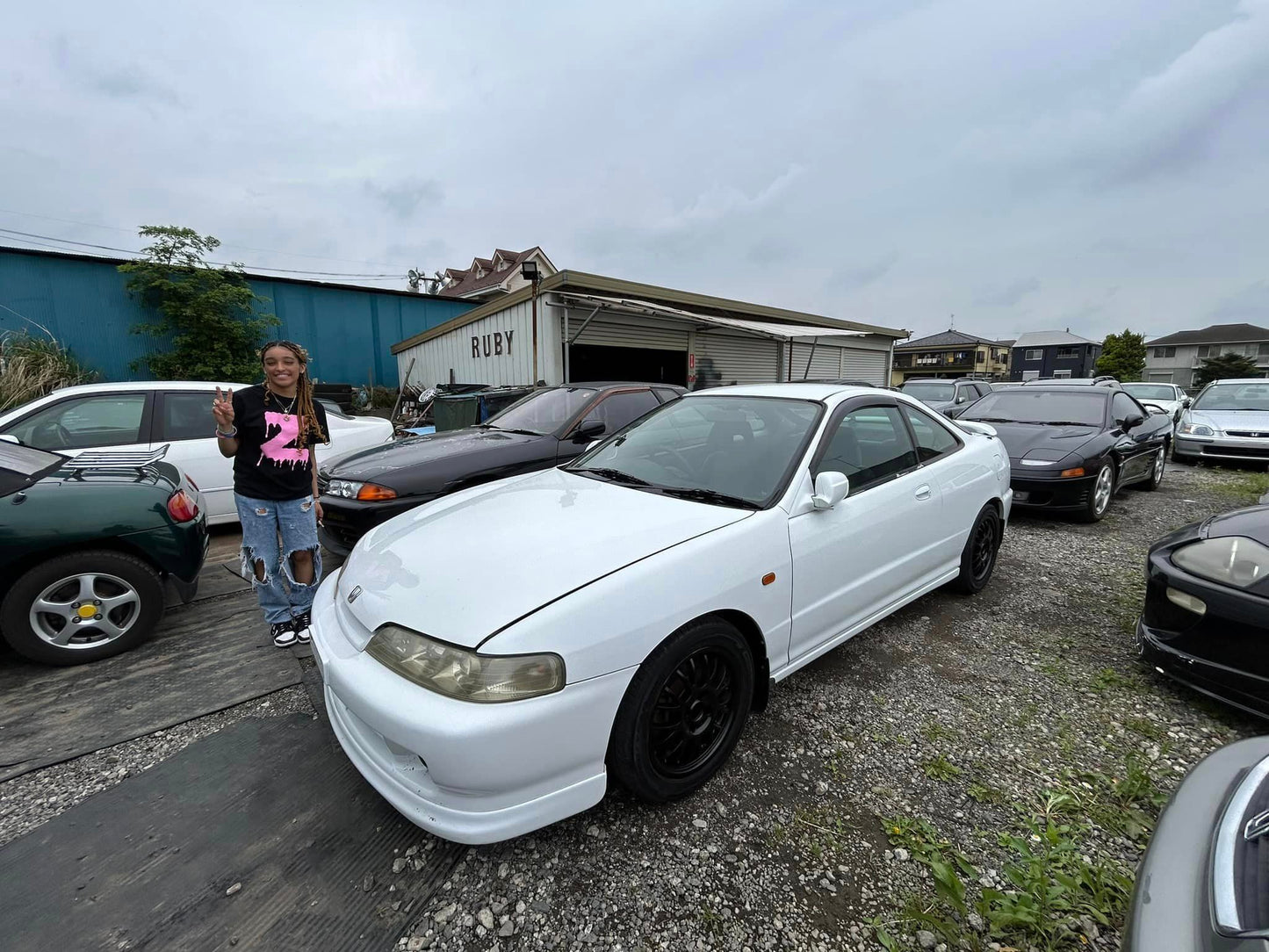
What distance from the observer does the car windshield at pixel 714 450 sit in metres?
2.32

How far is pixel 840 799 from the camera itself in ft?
6.35

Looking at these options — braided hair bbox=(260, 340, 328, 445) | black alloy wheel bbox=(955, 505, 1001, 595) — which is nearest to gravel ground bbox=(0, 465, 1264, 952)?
black alloy wheel bbox=(955, 505, 1001, 595)

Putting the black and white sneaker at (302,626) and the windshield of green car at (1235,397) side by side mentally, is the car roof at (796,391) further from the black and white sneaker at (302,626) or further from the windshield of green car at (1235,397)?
the windshield of green car at (1235,397)

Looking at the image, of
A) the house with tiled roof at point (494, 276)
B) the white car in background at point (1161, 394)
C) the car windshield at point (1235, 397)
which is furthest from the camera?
the house with tiled roof at point (494, 276)

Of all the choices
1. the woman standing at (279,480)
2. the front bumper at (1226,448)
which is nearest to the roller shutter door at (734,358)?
the front bumper at (1226,448)

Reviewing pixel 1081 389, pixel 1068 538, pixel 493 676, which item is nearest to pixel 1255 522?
pixel 1068 538

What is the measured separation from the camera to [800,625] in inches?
87.6

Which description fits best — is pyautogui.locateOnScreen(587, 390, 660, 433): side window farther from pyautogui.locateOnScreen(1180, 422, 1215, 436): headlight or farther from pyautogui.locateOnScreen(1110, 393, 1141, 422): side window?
pyautogui.locateOnScreen(1180, 422, 1215, 436): headlight

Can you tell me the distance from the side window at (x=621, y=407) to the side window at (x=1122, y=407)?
5035 millimetres

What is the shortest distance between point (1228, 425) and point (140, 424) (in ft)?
43.6

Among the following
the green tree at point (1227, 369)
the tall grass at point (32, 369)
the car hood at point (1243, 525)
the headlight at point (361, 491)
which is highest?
the green tree at point (1227, 369)

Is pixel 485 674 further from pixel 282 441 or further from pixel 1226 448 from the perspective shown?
pixel 1226 448

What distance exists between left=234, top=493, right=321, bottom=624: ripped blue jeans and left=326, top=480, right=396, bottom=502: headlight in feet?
1.78

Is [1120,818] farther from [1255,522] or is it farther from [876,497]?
[1255,522]
